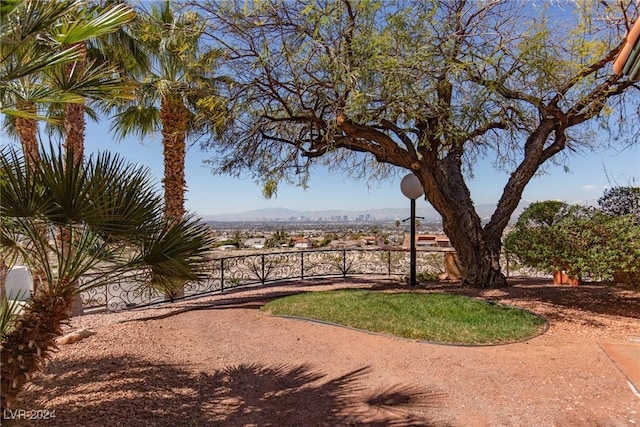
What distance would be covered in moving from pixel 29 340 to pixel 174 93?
5557mm

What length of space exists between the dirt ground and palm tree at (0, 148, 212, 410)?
0.78 m

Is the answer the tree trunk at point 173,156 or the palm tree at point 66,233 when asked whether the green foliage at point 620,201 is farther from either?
the tree trunk at point 173,156

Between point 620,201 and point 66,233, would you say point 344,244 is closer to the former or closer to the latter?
point 620,201

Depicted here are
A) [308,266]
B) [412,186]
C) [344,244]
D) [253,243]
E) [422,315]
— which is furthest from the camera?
[253,243]

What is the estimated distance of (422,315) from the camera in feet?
18.7

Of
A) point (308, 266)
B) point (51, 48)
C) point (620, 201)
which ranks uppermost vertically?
point (51, 48)

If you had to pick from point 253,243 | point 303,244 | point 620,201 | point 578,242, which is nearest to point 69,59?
point 578,242

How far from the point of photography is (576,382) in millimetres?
3590

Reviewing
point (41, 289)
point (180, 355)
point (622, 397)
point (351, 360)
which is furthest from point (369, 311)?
point (41, 289)

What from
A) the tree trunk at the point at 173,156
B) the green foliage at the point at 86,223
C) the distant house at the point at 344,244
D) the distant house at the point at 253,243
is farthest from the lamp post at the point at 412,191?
the distant house at the point at 253,243

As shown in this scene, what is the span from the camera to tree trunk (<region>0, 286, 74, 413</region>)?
2.48 meters

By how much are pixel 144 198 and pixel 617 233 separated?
680cm

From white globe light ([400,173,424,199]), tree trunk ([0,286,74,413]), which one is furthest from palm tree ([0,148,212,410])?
white globe light ([400,173,424,199])

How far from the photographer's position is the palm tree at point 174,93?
252 inches
